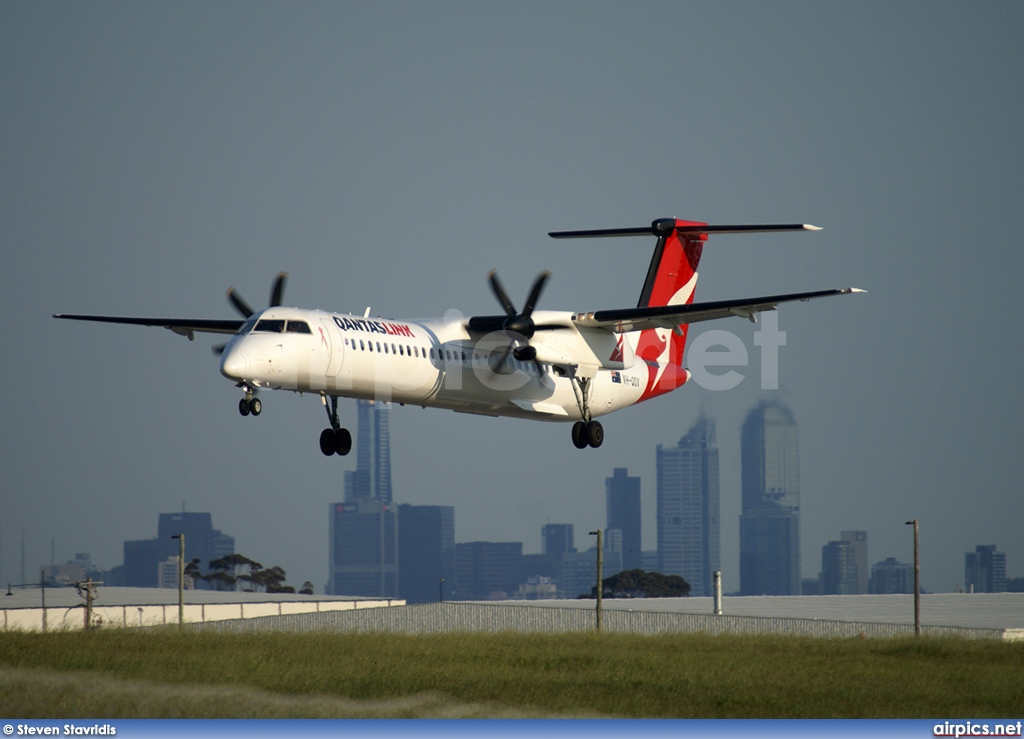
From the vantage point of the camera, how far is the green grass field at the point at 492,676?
21.6 metres

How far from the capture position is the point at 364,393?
2950cm

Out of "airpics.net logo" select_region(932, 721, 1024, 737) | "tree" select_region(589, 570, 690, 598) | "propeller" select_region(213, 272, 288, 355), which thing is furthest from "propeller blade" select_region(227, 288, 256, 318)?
"tree" select_region(589, 570, 690, 598)

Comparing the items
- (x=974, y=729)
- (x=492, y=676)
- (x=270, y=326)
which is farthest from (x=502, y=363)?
(x=974, y=729)

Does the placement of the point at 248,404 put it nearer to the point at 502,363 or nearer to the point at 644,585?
the point at 502,363

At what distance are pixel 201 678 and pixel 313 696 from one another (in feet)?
9.38

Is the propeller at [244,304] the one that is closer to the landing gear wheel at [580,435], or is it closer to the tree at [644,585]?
the landing gear wheel at [580,435]

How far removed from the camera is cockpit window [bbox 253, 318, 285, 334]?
89.2 ft

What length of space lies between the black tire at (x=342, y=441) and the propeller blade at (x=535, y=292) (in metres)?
5.22

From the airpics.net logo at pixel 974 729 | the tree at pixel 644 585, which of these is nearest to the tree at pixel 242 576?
the tree at pixel 644 585

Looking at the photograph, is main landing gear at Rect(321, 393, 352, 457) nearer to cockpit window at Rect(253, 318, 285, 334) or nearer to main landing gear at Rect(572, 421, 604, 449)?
cockpit window at Rect(253, 318, 285, 334)

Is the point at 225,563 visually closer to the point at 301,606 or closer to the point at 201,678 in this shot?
the point at 301,606

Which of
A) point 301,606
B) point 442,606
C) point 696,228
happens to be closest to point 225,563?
point 301,606

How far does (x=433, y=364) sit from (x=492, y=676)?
763 cm

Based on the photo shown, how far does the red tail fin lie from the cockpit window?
1363 cm
